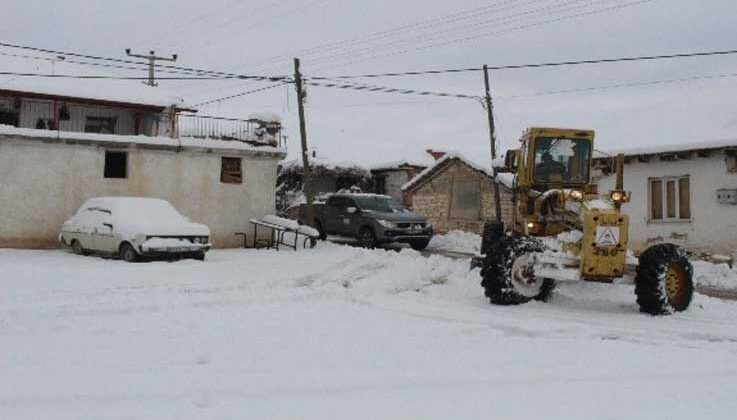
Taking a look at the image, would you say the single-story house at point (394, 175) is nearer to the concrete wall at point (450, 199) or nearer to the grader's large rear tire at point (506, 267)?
the concrete wall at point (450, 199)

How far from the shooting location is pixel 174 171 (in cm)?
2045

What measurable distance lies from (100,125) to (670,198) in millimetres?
19964

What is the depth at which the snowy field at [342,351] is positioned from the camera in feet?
17.0

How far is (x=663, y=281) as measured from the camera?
9766mm

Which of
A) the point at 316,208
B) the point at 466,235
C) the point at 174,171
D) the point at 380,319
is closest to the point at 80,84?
the point at 174,171

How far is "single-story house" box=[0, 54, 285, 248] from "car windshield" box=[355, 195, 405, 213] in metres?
2.88

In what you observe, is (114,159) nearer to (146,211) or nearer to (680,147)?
(146,211)

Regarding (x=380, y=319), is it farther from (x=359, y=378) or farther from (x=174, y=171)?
(x=174, y=171)

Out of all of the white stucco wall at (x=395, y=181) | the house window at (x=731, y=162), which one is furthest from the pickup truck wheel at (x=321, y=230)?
the house window at (x=731, y=162)

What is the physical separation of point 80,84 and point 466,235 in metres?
15.2

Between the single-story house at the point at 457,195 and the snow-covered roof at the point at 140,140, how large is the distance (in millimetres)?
8221

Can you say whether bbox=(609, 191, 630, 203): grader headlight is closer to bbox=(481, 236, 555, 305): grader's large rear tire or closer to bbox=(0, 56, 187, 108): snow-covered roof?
bbox=(481, 236, 555, 305): grader's large rear tire

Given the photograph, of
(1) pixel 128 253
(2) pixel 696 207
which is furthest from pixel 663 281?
(1) pixel 128 253

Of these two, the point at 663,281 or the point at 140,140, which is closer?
the point at 663,281
